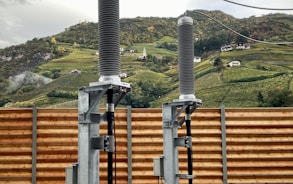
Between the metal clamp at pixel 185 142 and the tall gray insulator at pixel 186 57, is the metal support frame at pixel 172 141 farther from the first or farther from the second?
the tall gray insulator at pixel 186 57

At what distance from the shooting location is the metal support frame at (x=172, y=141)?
3.67 m

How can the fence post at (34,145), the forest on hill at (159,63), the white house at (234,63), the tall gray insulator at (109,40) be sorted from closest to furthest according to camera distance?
the tall gray insulator at (109,40), the fence post at (34,145), the forest on hill at (159,63), the white house at (234,63)

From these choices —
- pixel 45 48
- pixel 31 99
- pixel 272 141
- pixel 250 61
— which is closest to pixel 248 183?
pixel 272 141

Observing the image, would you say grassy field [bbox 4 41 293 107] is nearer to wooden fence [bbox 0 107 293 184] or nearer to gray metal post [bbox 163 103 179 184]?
wooden fence [bbox 0 107 293 184]

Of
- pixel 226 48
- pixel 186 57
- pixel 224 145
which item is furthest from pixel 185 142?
pixel 226 48

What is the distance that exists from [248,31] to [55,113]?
18.6 metres

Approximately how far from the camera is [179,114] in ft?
12.0

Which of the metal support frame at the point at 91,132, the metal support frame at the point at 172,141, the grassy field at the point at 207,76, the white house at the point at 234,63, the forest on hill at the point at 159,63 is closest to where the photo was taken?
the metal support frame at the point at 91,132

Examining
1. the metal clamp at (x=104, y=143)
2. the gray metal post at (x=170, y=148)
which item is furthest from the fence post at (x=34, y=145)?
the metal clamp at (x=104, y=143)

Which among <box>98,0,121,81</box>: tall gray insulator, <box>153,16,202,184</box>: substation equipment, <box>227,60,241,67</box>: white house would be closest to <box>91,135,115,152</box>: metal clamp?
<box>98,0,121,81</box>: tall gray insulator

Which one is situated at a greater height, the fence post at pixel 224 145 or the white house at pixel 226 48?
the white house at pixel 226 48

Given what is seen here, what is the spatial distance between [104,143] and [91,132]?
137 mm

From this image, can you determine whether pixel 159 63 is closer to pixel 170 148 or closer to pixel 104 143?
pixel 170 148

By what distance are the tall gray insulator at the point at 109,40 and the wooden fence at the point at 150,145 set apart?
3.36 m
